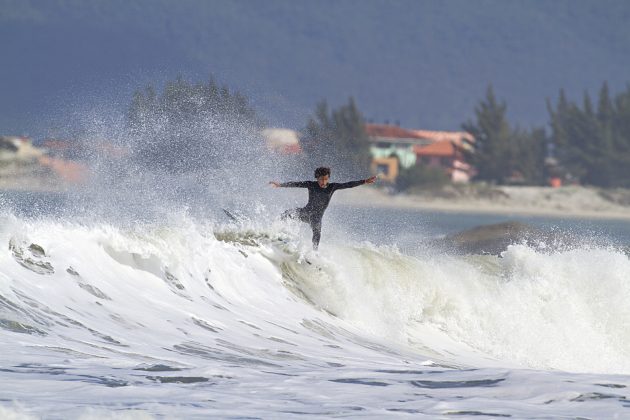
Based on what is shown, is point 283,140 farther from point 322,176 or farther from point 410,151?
point 410,151

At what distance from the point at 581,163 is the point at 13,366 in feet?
339

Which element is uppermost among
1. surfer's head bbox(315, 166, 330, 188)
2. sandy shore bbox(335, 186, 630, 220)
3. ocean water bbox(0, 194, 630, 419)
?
sandy shore bbox(335, 186, 630, 220)

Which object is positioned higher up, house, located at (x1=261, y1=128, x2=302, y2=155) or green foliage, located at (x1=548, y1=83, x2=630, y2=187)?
green foliage, located at (x1=548, y1=83, x2=630, y2=187)

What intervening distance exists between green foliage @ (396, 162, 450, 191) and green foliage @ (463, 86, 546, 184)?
363 cm

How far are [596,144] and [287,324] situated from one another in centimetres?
9993

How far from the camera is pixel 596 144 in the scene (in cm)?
10962

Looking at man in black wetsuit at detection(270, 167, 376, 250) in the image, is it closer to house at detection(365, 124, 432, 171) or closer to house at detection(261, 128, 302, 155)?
house at detection(261, 128, 302, 155)

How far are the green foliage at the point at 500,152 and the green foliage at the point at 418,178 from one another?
143 inches

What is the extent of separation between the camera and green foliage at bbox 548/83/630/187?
108000 millimetres

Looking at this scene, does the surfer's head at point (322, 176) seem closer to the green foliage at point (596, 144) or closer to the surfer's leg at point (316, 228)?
the surfer's leg at point (316, 228)

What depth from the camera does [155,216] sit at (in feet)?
53.0

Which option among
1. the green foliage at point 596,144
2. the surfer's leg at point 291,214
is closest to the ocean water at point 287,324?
the surfer's leg at point 291,214

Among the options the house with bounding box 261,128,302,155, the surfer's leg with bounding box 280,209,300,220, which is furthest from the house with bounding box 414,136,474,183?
the surfer's leg with bounding box 280,209,300,220

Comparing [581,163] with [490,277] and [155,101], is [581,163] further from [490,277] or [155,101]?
[490,277]
